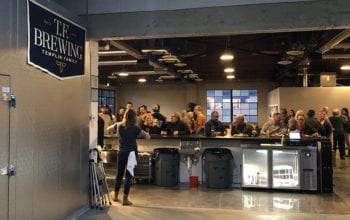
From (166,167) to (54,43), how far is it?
353 centimetres

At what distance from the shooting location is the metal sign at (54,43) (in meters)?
4.05

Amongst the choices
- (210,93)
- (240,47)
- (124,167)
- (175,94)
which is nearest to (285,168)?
(124,167)

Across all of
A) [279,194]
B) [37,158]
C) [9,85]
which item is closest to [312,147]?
[279,194]

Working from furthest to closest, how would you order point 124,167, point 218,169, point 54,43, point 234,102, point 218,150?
point 234,102, point 218,150, point 218,169, point 124,167, point 54,43

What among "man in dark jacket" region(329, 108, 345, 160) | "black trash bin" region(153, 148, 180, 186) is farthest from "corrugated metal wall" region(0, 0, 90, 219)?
"man in dark jacket" region(329, 108, 345, 160)

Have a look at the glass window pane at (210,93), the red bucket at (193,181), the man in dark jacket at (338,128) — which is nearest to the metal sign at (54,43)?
the red bucket at (193,181)

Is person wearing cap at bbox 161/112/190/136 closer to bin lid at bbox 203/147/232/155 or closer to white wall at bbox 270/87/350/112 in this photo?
bin lid at bbox 203/147/232/155

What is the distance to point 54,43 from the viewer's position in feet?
14.8

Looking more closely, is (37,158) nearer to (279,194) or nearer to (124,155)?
(124,155)

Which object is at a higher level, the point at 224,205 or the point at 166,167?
the point at 166,167

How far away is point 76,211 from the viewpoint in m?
5.15

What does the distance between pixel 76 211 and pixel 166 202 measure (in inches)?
56.8

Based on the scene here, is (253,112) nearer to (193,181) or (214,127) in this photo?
(214,127)

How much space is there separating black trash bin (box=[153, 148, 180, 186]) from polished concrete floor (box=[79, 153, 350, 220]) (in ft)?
0.61
